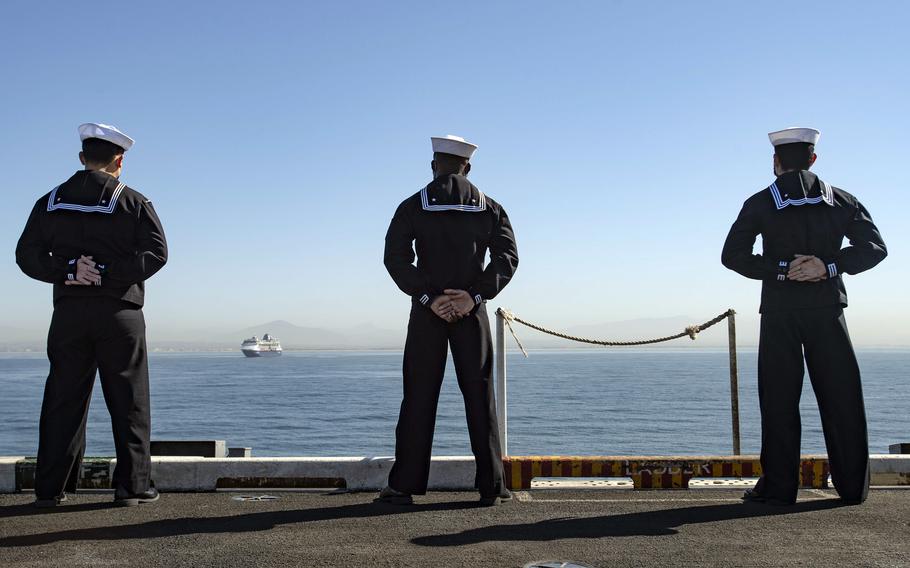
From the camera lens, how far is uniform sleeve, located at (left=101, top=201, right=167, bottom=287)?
4.89 meters

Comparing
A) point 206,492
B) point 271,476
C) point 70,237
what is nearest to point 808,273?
point 271,476

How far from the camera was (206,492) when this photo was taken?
5469 mm

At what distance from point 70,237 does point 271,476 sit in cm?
188

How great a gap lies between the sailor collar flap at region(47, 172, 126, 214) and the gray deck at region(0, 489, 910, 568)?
5.47 ft

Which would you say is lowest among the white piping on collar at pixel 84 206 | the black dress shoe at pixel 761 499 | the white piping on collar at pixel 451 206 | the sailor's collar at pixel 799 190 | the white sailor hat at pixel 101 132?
the black dress shoe at pixel 761 499

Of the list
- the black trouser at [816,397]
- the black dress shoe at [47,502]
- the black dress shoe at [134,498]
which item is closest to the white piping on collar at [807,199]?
the black trouser at [816,397]

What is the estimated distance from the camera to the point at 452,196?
5230 mm

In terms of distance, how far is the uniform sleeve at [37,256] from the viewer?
4891 millimetres

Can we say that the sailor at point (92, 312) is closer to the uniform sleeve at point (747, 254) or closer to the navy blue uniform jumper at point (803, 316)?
the uniform sleeve at point (747, 254)

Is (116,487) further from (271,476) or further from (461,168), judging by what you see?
(461,168)

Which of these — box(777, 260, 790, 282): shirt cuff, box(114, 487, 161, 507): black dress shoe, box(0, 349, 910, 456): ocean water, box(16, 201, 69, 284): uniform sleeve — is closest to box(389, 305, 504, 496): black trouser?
box(114, 487, 161, 507): black dress shoe

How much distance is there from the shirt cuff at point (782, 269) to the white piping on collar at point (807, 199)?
34 cm

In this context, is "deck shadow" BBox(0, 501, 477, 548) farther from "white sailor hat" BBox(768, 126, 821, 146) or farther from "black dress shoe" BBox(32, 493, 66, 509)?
"white sailor hat" BBox(768, 126, 821, 146)

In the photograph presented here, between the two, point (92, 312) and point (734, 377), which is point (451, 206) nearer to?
point (92, 312)
